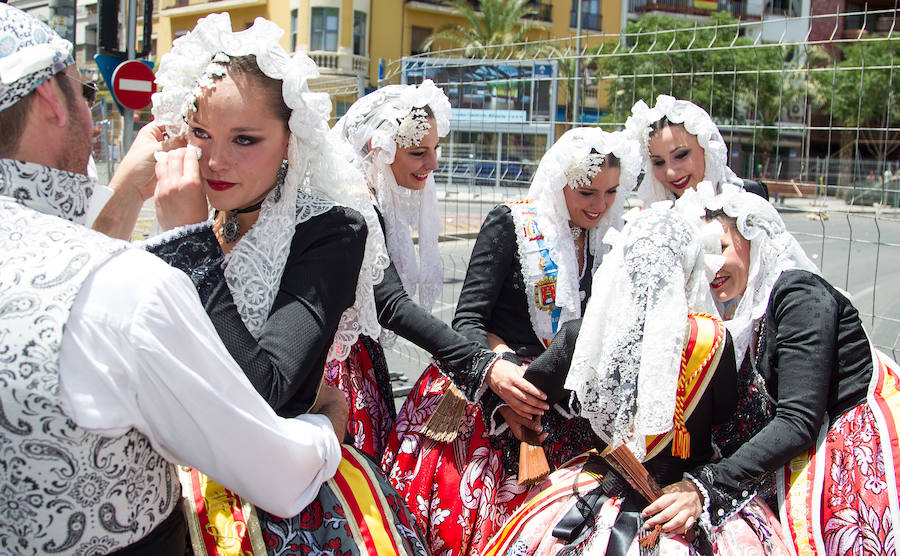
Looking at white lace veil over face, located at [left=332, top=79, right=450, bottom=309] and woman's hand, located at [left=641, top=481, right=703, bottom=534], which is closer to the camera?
woman's hand, located at [left=641, top=481, right=703, bottom=534]

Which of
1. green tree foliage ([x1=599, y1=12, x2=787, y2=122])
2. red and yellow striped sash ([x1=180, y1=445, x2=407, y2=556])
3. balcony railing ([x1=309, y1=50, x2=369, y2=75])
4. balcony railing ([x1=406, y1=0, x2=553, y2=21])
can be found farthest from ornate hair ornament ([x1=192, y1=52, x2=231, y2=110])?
balcony railing ([x1=406, y1=0, x2=553, y2=21])

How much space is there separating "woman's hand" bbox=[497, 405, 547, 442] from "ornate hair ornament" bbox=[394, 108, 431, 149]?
128 centimetres

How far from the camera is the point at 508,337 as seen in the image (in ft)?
9.70

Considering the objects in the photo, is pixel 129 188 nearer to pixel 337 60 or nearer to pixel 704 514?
pixel 704 514

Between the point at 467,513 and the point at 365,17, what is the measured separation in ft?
109

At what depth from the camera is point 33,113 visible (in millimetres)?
1265

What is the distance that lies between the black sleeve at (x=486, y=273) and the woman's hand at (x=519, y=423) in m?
0.33

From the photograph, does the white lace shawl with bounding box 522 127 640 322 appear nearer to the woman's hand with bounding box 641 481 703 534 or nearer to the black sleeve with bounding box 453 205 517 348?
the black sleeve with bounding box 453 205 517 348

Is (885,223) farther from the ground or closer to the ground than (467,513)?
farther from the ground

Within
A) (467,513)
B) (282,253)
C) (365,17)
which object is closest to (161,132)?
(282,253)

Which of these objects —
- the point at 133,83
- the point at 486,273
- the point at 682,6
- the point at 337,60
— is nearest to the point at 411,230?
the point at 486,273

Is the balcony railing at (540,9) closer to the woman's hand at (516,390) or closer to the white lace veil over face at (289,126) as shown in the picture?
the woman's hand at (516,390)

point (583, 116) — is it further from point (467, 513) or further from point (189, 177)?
point (189, 177)

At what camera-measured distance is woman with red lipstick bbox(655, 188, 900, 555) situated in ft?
6.78
